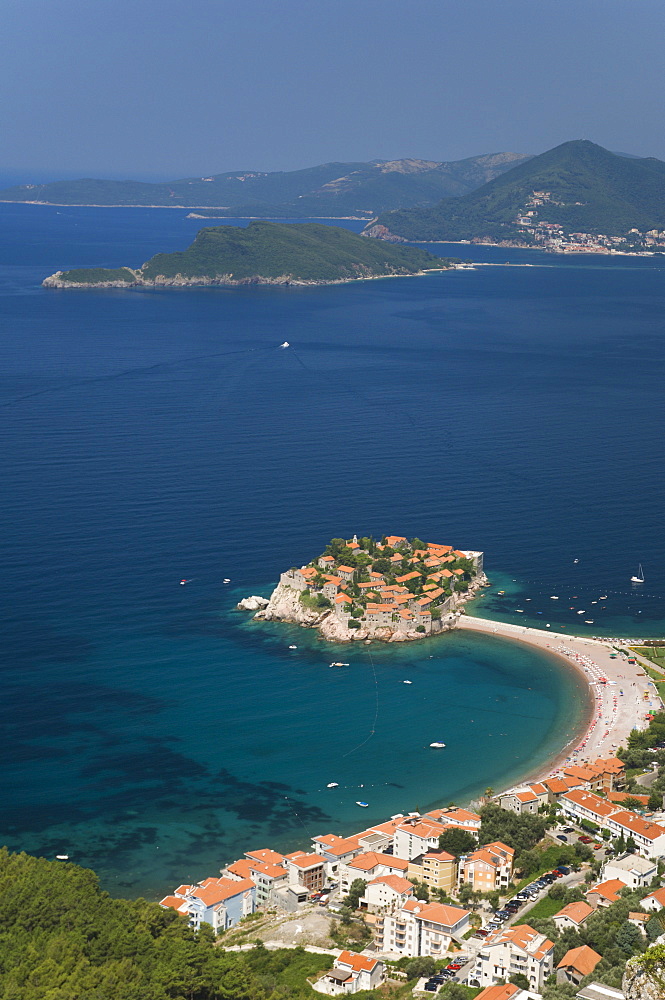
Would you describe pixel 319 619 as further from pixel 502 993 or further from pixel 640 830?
pixel 502 993

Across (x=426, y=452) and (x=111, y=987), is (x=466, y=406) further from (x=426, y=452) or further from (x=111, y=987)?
(x=111, y=987)

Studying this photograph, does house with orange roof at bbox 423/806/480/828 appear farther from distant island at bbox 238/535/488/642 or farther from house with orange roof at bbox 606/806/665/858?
distant island at bbox 238/535/488/642

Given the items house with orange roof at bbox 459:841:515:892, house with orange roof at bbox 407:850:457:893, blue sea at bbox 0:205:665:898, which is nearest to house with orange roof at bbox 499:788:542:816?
blue sea at bbox 0:205:665:898

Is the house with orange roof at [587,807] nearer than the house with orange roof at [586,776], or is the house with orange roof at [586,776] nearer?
the house with orange roof at [587,807]

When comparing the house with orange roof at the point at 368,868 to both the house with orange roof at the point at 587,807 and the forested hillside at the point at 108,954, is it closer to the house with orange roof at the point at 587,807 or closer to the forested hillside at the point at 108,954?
the forested hillside at the point at 108,954

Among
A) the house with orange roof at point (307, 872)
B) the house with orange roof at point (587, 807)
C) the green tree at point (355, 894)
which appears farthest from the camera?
the house with orange roof at point (587, 807)

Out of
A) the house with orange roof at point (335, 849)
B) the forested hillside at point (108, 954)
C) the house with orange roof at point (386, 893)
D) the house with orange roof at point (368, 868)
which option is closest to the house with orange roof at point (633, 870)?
the house with orange roof at point (386, 893)
